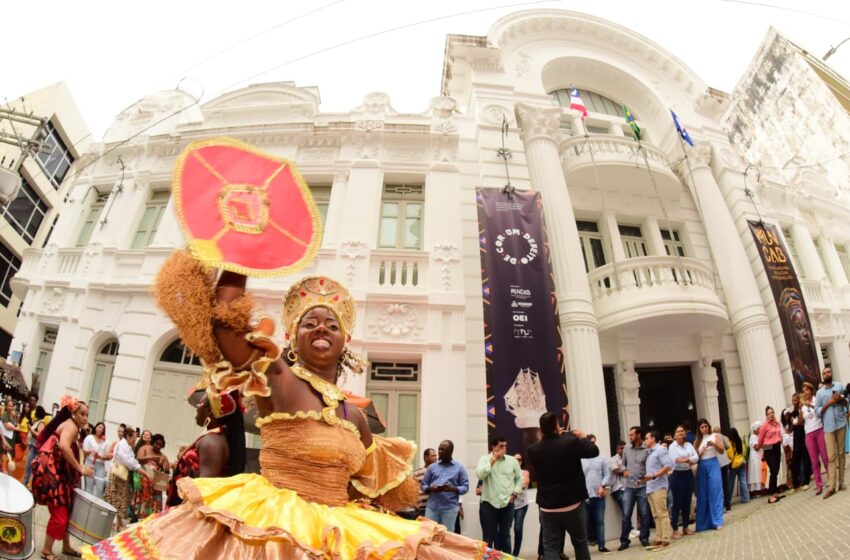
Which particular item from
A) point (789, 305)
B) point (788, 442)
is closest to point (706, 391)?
point (788, 442)

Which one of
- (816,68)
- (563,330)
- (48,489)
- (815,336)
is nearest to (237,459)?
(48,489)

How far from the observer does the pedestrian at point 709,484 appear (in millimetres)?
5965

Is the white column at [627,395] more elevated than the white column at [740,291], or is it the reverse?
the white column at [740,291]

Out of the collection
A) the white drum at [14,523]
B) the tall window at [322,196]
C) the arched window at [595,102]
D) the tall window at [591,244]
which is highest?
the arched window at [595,102]

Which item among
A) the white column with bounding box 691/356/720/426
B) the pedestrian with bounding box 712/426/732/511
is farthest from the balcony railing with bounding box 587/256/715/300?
the pedestrian with bounding box 712/426/732/511

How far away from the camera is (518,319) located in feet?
27.6

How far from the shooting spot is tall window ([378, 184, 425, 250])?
9.91 metres

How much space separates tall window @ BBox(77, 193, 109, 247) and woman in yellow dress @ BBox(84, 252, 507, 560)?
1137cm

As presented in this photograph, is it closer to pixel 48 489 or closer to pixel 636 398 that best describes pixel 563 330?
pixel 636 398

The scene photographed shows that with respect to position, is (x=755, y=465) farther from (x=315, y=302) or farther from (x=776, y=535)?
(x=315, y=302)

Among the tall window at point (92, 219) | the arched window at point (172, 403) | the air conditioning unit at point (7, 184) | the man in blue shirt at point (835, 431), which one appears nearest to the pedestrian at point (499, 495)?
the man in blue shirt at point (835, 431)

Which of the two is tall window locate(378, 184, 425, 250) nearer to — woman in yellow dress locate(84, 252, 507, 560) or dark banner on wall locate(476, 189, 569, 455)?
dark banner on wall locate(476, 189, 569, 455)

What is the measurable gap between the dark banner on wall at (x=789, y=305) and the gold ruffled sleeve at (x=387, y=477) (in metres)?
10.9

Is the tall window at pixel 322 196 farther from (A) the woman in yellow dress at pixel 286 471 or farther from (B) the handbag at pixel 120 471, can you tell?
(A) the woman in yellow dress at pixel 286 471
